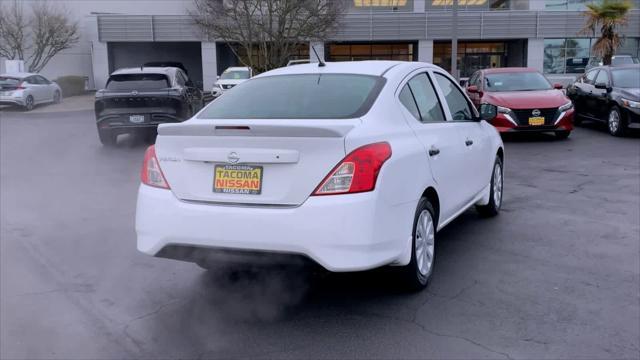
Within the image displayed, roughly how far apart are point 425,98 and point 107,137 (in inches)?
399

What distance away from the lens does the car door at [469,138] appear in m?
5.70

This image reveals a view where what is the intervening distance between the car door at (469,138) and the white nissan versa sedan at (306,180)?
76 centimetres

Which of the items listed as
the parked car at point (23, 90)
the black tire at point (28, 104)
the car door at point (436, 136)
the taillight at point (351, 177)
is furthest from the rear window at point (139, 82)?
the black tire at point (28, 104)

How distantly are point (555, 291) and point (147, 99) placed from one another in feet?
33.9

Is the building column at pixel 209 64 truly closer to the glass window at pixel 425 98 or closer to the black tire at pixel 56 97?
the black tire at pixel 56 97

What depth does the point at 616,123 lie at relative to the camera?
14.2 m

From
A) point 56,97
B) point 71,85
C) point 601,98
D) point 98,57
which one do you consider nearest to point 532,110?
point 601,98

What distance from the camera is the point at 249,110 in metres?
4.77

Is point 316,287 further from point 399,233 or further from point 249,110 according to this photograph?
point 249,110

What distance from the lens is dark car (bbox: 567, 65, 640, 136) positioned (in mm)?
13688

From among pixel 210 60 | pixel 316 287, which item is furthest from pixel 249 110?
pixel 210 60

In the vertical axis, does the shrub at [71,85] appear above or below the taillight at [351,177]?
below

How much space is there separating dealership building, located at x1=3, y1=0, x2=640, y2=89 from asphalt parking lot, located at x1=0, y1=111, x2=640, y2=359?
94.1 feet

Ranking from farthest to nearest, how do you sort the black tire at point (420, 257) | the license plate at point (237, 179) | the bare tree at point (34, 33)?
the bare tree at point (34, 33) → the black tire at point (420, 257) → the license plate at point (237, 179)
